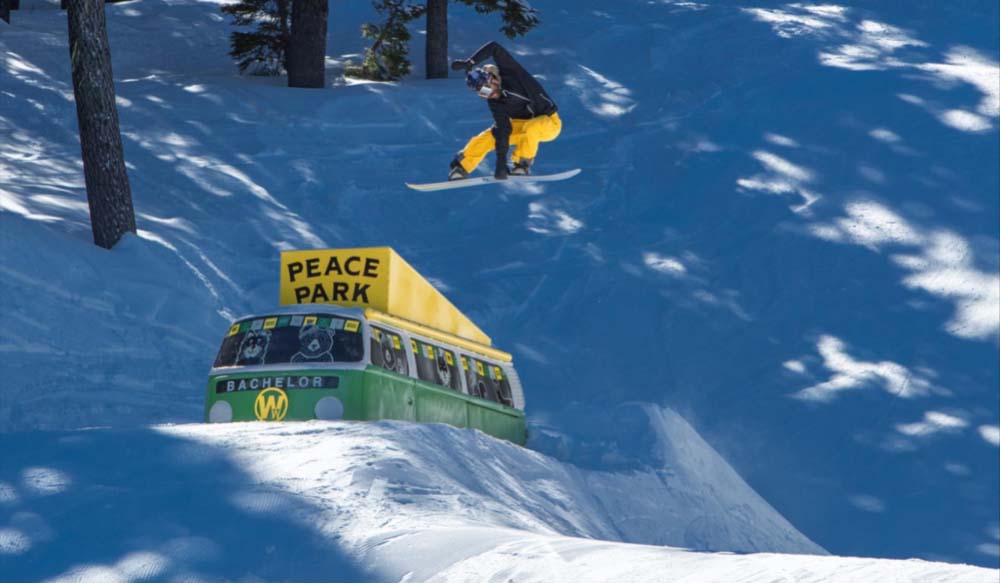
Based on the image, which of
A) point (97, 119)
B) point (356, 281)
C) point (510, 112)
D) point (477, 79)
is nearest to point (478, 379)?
point (356, 281)

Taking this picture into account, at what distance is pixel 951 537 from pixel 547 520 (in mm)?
7633

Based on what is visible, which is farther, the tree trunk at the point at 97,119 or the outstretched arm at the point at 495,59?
the tree trunk at the point at 97,119

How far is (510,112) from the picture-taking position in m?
17.3

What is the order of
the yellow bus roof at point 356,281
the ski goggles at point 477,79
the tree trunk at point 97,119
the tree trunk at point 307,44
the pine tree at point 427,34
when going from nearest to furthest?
the yellow bus roof at point 356,281 < the ski goggles at point 477,79 < the tree trunk at point 97,119 < the tree trunk at point 307,44 < the pine tree at point 427,34

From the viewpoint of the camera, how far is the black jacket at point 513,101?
666 inches

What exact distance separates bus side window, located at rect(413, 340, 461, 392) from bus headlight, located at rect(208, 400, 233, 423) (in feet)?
6.66

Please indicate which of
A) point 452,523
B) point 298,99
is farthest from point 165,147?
point 452,523

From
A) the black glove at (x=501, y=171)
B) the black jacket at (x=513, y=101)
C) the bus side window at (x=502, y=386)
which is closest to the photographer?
the black jacket at (x=513, y=101)

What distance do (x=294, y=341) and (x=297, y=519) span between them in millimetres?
4858

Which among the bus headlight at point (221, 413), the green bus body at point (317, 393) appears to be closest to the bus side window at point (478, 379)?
the green bus body at point (317, 393)

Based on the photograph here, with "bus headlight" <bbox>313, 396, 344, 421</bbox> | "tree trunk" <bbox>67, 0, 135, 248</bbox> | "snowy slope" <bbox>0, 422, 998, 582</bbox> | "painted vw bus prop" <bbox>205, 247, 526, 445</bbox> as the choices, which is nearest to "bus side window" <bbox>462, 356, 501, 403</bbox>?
"painted vw bus prop" <bbox>205, 247, 526, 445</bbox>

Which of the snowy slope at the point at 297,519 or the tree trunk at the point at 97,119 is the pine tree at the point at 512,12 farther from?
the snowy slope at the point at 297,519

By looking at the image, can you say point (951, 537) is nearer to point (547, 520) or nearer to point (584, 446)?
point (584, 446)

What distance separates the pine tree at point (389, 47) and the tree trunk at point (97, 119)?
10519 mm
